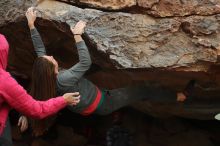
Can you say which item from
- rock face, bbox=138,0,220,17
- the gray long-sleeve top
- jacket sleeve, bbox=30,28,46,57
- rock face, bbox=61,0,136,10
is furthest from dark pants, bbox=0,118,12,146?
rock face, bbox=138,0,220,17

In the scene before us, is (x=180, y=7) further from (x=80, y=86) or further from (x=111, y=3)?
(x=80, y=86)

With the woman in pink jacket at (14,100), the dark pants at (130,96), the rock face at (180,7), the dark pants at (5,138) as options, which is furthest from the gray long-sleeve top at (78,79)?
the rock face at (180,7)

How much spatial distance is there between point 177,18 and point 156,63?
1.34 ft

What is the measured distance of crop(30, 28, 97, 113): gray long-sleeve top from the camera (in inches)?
128

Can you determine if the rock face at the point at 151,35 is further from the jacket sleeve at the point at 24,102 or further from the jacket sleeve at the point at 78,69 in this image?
the jacket sleeve at the point at 24,102

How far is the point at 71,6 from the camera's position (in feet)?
12.1

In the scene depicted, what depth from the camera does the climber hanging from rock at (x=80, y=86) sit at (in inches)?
129

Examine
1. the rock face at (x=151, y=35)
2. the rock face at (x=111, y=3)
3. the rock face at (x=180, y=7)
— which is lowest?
the rock face at (x=151, y=35)

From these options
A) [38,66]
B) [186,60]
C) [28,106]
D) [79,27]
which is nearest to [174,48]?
[186,60]

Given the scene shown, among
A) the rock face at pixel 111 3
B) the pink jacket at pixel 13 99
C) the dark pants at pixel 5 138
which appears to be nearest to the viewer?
the pink jacket at pixel 13 99

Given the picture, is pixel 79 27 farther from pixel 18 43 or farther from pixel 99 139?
pixel 99 139

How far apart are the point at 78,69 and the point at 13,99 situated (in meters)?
0.75

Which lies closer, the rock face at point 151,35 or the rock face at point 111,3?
the rock face at point 151,35

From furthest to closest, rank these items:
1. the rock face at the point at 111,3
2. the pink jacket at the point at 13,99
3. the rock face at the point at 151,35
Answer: the rock face at the point at 111,3
the rock face at the point at 151,35
the pink jacket at the point at 13,99
